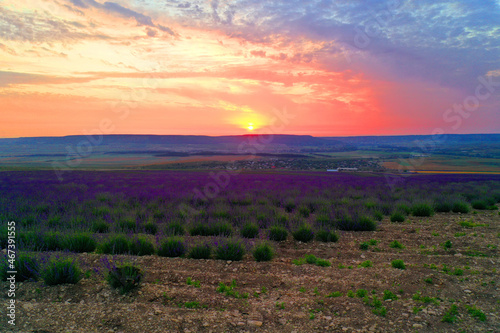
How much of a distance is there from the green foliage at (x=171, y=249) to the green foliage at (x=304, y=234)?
3306 millimetres

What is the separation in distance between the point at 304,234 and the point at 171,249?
12.2 feet

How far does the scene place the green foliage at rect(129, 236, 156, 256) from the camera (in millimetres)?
6444

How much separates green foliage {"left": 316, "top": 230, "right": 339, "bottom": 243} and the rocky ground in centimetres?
124

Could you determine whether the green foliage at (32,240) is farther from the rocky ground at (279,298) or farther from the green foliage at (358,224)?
the green foliage at (358,224)

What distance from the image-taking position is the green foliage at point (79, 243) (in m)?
6.52

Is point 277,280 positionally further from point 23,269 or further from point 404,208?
point 404,208

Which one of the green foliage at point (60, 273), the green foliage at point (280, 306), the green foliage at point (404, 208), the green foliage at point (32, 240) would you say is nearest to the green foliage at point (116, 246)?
the green foliage at point (32, 240)

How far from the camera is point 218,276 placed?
517 centimetres

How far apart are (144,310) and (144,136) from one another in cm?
19416

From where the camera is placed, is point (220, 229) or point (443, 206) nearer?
point (220, 229)

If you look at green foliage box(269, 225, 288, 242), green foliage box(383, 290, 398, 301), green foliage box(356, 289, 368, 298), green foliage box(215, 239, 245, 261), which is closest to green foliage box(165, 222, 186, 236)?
green foliage box(269, 225, 288, 242)

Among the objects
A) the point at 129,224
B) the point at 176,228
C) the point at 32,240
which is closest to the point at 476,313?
the point at 176,228

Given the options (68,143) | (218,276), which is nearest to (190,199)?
(218,276)

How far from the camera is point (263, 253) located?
20.3 feet
